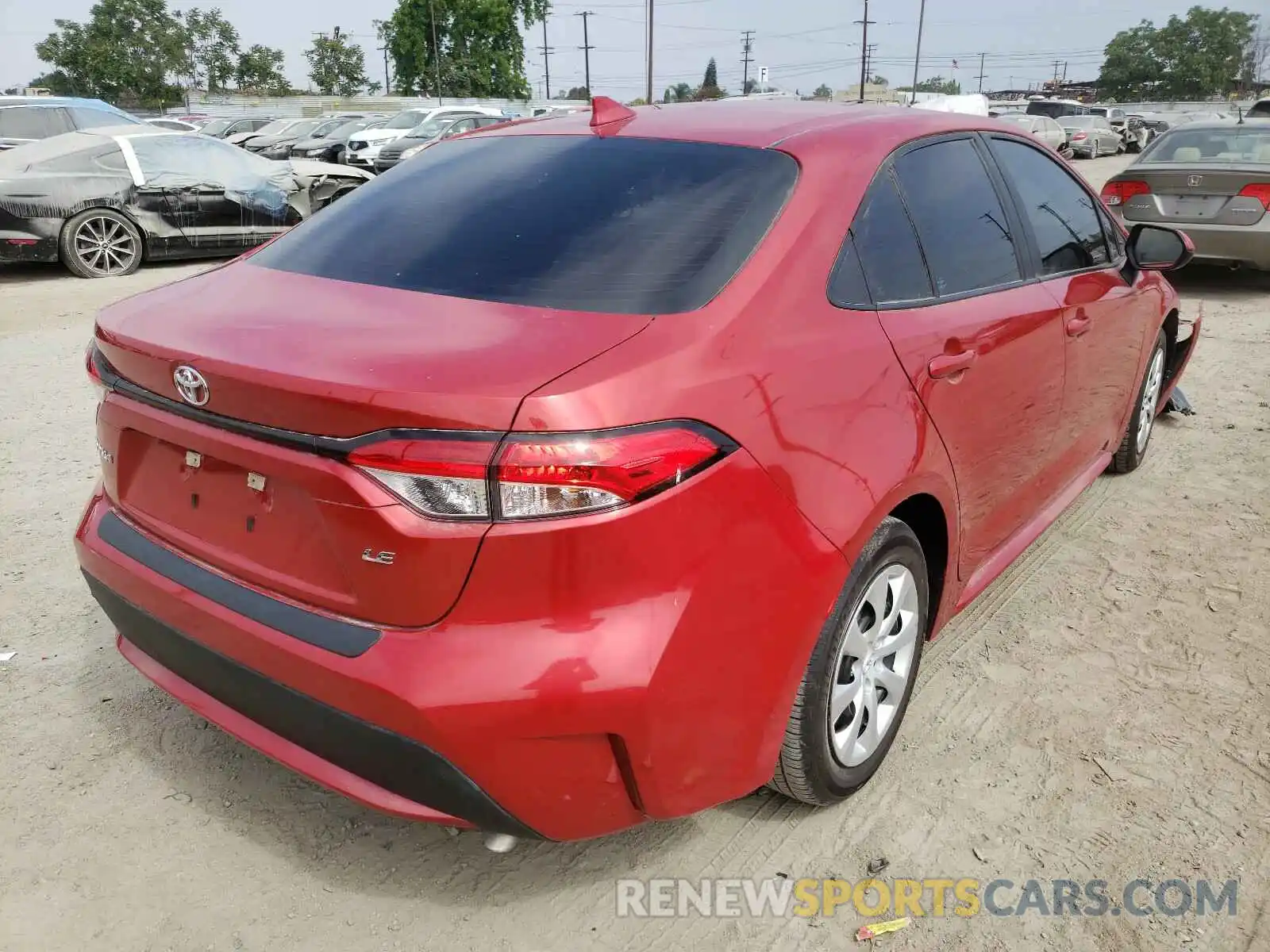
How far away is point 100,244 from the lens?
32.5 ft

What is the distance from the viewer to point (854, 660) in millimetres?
2377

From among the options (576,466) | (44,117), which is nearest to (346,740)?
(576,466)

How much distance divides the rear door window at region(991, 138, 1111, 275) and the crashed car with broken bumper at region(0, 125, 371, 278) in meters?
9.30

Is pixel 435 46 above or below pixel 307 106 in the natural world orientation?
above

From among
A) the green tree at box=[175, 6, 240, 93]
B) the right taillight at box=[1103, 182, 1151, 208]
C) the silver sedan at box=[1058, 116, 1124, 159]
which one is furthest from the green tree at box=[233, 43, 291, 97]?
the right taillight at box=[1103, 182, 1151, 208]

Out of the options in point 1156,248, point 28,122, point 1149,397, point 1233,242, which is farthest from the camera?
point 28,122

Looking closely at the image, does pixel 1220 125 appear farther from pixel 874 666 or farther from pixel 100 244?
pixel 100 244

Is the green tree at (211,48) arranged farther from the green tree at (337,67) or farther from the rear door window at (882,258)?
the rear door window at (882,258)

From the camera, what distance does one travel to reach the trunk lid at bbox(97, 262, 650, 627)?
1721 mm

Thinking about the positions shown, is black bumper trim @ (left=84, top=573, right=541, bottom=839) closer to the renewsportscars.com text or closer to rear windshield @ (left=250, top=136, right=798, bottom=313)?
the renewsportscars.com text

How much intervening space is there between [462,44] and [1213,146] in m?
77.9

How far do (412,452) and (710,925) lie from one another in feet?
4.15

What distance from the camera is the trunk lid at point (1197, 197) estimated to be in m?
8.47

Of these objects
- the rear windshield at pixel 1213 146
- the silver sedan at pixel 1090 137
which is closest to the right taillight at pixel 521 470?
the rear windshield at pixel 1213 146
